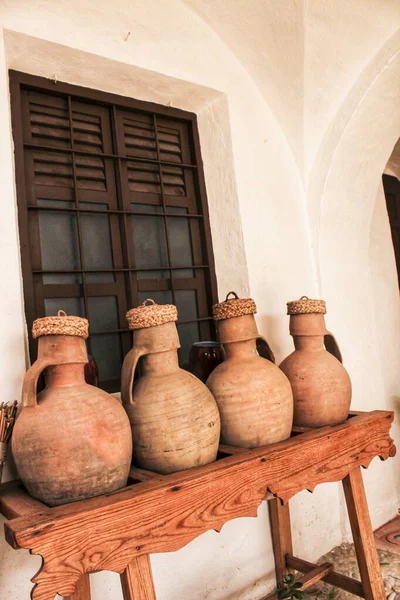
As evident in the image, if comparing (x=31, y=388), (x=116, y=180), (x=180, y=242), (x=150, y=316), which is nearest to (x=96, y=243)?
(x=116, y=180)

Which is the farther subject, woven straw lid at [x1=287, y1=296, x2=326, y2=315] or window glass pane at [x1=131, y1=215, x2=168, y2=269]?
window glass pane at [x1=131, y1=215, x2=168, y2=269]

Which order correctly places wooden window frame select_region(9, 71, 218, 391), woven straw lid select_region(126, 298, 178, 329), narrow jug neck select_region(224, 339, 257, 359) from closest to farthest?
1. woven straw lid select_region(126, 298, 178, 329)
2. narrow jug neck select_region(224, 339, 257, 359)
3. wooden window frame select_region(9, 71, 218, 391)

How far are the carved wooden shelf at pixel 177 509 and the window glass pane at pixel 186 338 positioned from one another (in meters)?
0.66

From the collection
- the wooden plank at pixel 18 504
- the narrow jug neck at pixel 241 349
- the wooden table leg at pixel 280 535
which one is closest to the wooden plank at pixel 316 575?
the wooden table leg at pixel 280 535

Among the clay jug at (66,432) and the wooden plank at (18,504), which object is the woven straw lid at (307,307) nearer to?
the clay jug at (66,432)

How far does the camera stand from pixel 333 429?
1.83m

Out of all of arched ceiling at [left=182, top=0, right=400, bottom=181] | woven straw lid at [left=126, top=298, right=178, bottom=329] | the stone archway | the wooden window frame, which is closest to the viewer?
woven straw lid at [left=126, top=298, right=178, bottom=329]

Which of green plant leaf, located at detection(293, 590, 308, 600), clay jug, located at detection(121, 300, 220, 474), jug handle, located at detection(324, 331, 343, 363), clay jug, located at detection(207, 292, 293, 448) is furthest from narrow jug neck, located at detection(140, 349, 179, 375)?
green plant leaf, located at detection(293, 590, 308, 600)

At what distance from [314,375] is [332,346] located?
0.32 metres

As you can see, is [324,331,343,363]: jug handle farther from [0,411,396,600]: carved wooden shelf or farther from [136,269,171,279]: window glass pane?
[136,269,171,279]: window glass pane

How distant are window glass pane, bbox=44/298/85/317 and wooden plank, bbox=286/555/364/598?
1.47 metres

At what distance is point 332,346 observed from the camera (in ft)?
7.18

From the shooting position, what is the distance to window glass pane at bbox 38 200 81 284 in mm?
2043

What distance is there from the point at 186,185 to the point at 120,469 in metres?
1.54
